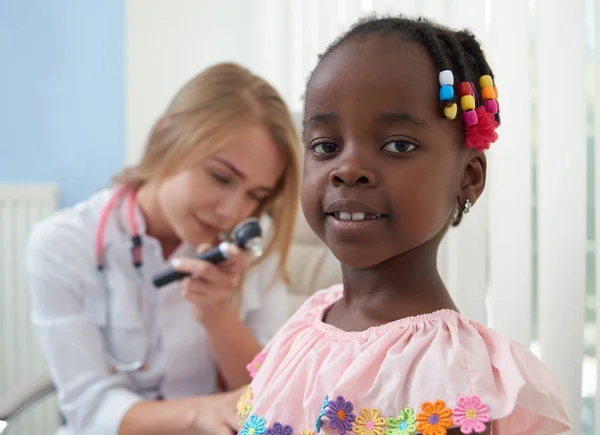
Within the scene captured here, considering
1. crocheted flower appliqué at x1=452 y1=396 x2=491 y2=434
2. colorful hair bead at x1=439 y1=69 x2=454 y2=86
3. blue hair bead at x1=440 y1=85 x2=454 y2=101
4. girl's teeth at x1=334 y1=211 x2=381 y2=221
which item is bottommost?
crocheted flower appliqué at x1=452 y1=396 x2=491 y2=434

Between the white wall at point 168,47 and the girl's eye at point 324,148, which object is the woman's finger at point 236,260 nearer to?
the girl's eye at point 324,148

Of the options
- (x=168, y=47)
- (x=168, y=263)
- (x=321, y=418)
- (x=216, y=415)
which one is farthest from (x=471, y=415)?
(x=168, y=47)

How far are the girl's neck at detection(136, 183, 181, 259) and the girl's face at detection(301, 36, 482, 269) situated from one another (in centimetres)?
71

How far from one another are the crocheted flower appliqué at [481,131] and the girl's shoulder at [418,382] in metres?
0.17

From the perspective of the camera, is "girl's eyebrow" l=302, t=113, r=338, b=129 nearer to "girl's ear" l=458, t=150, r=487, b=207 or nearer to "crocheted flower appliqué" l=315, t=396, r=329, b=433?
"girl's ear" l=458, t=150, r=487, b=207

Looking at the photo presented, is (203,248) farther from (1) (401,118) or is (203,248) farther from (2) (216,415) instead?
(1) (401,118)

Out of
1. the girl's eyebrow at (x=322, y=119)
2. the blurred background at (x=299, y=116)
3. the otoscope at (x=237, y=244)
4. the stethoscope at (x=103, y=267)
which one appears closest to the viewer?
the girl's eyebrow at (x=322, y=119)

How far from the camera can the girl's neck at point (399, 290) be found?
2.05ft

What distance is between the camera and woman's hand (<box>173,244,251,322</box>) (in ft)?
3.58

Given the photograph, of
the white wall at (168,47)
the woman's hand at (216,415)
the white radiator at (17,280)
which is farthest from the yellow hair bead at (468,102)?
the white radiator at (17,280)

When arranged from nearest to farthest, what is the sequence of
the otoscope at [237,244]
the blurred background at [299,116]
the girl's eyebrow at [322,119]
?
the girl's eyebrow at [322,119], the blurred background at [299,116], the otoscope at [237,244]

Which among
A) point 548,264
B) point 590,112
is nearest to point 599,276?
point 548,264

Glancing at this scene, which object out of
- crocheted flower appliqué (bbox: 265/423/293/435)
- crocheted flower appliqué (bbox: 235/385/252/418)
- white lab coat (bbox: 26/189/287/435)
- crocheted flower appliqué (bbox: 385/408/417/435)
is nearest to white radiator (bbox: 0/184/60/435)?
white lab coat (bbox: 26/189/287/435)

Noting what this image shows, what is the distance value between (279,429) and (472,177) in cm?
31
